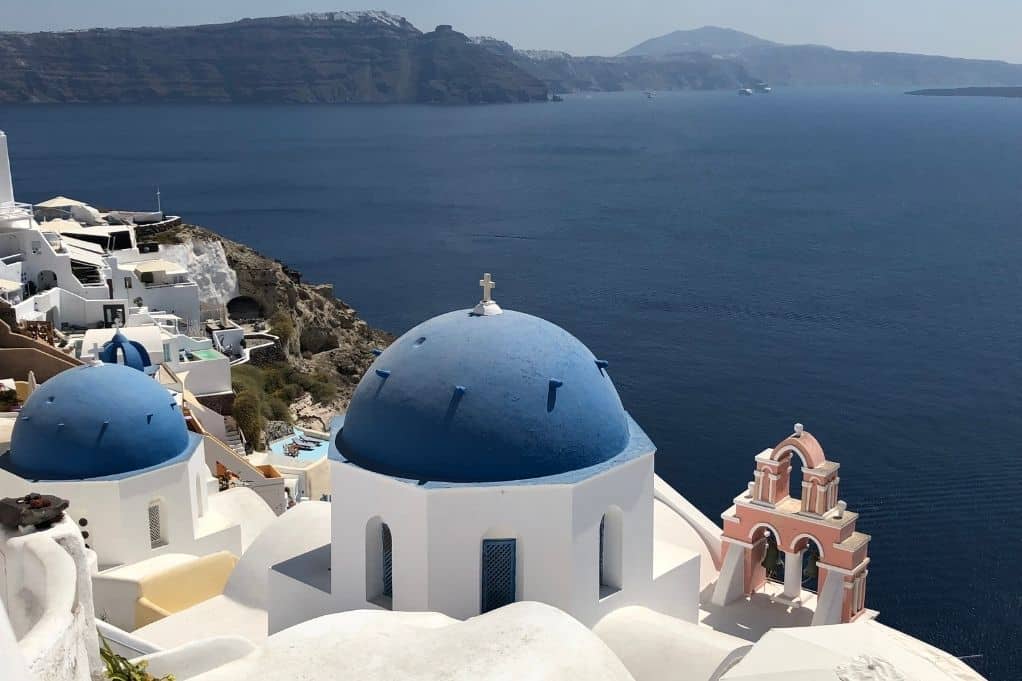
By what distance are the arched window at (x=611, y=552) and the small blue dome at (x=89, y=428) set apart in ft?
23.4

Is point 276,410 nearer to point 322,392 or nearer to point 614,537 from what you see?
point 322,392

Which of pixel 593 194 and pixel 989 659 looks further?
pixel 593 194

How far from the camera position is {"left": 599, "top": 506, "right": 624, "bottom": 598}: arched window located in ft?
38.4

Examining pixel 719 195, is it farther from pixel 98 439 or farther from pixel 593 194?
pixel 98 439

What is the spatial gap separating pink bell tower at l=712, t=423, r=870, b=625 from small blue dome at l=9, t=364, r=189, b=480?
801 centimetres

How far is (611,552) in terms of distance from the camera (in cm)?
1184

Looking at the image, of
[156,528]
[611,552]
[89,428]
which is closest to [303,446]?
[156,528]

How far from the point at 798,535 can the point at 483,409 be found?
5.79 m

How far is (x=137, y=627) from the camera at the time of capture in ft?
46.6

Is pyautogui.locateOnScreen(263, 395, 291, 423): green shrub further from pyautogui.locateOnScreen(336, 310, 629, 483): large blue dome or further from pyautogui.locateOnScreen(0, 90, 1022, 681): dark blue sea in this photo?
pyautogui.locateOnScreen(336, 310, 629, 483): large blue dome

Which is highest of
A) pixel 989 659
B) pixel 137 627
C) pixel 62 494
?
pixel 62 494

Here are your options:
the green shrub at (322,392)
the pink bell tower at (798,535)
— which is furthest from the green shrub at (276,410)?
the pink bell tower at (798,535)

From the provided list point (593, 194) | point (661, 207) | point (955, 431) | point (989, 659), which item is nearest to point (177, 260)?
point (955, 431)

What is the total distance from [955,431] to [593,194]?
58.0m
